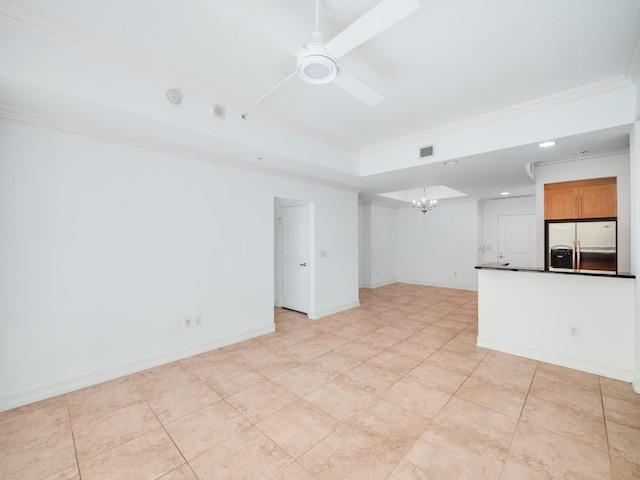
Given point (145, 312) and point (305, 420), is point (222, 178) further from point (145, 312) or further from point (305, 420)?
point (305, 420)

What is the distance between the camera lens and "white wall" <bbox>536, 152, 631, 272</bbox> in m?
3.64

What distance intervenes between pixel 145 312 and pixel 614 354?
5.11 metres

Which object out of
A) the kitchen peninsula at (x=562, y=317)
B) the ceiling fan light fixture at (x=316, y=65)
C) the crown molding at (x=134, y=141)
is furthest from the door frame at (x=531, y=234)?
the ceiling fan light fixture at (x=316, y=65)

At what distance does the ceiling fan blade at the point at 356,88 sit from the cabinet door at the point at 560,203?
4265 mm

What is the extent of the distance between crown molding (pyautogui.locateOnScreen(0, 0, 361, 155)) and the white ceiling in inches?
1.1

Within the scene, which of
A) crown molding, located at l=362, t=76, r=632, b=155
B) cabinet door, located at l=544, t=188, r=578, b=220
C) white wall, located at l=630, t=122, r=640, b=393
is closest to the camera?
white wall, located at l=630, t=122, r=640, b=393

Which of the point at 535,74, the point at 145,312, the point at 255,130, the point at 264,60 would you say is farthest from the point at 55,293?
the point at 535,74

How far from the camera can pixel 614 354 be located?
2.85m

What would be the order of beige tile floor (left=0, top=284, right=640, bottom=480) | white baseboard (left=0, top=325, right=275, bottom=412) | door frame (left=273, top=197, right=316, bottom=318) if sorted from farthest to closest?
door frame (left=273, top=197, right=316, bottom=318) → white baseboard (left=0, top=325, right=275, bottom=412) → beige tile floor (left=0, top=284, right=640, bottom=480)

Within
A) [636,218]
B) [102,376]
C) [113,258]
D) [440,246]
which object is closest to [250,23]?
[113,258]

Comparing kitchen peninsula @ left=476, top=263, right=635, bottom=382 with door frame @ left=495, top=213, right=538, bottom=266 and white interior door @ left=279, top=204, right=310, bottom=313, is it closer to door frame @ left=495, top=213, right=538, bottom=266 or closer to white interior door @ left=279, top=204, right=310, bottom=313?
white interior door @ left=279, top=204, right=310, bottom=313

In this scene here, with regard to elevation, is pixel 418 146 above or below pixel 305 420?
above

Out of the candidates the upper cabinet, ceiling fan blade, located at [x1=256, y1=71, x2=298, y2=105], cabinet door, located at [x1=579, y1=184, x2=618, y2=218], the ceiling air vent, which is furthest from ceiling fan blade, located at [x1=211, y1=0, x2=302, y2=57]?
cabinet door, located at [x1=579, y1=184, x2=618, y2=218]

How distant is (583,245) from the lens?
14.1 ft
